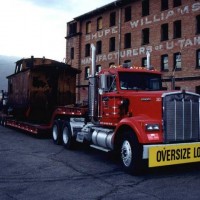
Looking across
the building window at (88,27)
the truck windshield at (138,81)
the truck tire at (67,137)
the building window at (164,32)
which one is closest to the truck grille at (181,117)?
the truck windshield at (138,81)

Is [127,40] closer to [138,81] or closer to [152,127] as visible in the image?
[138,81]

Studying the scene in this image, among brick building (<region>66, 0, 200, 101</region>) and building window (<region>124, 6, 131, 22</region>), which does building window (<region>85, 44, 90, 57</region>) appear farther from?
building window (<region>124, 6, 131, 22</region>)

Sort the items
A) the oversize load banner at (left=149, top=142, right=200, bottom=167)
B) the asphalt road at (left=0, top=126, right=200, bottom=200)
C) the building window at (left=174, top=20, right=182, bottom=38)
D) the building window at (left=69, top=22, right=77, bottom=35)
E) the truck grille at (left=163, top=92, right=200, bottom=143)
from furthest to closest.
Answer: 1. the building window at (left=69, top=22, right=77, bottom=35)
2. the building window at (left=174, top=20, right=182, bottom=38)
3. the truck grille at (left=163, top=92, right=200, bottom=143)
4. the oversize load banner at (left=149, top=142, right=200, bottom=167)
5. the asphalt road at (left=0, top=126, right=200, bottom=200)

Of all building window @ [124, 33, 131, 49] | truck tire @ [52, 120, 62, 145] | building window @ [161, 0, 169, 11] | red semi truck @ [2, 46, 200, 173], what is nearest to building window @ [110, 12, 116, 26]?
building window @ [124, 33, 131, 49]

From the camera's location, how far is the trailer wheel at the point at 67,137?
12.7 meters

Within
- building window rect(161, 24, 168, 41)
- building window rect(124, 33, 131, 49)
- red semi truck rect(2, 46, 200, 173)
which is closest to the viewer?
red semi truck rect(2, 46, 200, 173)

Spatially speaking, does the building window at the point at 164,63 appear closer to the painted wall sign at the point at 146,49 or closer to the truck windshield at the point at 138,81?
the painted wall sign at the point at 146,49

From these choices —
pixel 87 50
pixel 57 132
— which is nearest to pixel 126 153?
pixel 57 132

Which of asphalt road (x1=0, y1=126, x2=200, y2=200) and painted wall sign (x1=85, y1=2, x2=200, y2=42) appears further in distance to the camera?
painted wall sign (x1=85, y1=2, x2=200, y2=42)

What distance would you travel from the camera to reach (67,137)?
13031mm

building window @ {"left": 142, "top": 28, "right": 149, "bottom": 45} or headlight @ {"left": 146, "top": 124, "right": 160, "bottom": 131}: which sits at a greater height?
building window @ {"left": 142, "top": 28, "right": 149, "bottom": 45}

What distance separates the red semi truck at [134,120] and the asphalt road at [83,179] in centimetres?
51

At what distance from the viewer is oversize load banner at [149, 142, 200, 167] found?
26.4 ft

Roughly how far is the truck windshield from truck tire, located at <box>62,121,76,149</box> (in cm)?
366
